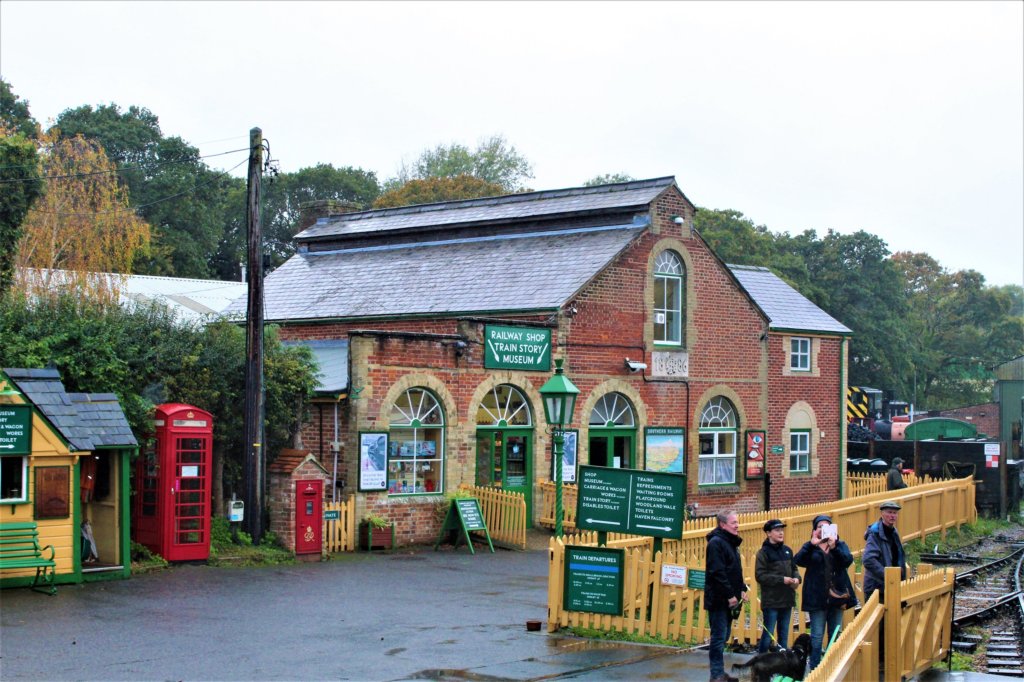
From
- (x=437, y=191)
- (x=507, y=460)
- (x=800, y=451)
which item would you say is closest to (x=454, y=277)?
(x=507, y=460)

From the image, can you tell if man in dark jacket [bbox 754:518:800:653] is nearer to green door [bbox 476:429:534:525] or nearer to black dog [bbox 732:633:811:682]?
black dog [bbox 732:633:811:682]

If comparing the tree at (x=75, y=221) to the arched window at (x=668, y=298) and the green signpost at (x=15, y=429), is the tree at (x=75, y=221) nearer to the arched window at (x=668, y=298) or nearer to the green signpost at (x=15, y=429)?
the arched window at (x=668, y=298)

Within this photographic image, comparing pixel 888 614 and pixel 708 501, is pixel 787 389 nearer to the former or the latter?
pixel 708 501

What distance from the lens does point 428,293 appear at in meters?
29.0

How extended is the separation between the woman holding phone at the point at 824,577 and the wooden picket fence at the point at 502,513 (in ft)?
37.6

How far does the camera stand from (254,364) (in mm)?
21469

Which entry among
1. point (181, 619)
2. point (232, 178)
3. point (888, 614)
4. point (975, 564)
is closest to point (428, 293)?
point (975, 564)

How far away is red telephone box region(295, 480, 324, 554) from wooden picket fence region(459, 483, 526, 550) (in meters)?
3.79

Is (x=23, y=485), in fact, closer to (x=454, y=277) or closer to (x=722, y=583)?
(x=722, y=583)

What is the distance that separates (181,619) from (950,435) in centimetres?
4104

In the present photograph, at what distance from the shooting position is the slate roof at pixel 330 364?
77.7ft

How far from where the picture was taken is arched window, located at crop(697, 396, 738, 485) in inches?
1204

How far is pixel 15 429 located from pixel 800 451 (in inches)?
911

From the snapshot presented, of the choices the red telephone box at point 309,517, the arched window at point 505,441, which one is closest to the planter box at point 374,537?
the red telephone box at point 309,517
